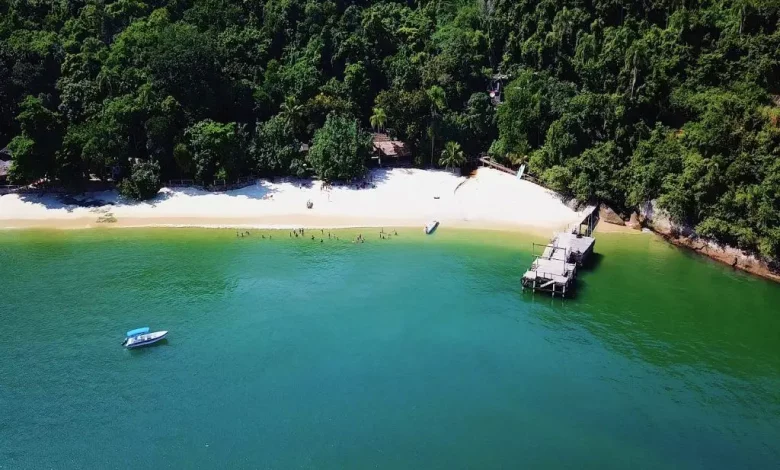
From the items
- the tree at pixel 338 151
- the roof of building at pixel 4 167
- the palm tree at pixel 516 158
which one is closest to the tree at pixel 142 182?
the roof of building at pixel 4 167

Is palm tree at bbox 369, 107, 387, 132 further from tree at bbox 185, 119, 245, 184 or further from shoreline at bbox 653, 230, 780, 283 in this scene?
shoreline at bbox 653, 230, 780, 283

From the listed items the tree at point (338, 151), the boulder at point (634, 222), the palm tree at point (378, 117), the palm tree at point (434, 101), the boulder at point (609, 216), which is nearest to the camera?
the boulder at point (634, 222)

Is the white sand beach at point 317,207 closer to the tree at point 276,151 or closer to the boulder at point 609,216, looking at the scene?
the tree at point 276,151

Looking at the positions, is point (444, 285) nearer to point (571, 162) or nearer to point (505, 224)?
point (505, 224)

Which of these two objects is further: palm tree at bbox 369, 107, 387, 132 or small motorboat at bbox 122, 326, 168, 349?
palm tree at bbox 369, 107, 387, 132

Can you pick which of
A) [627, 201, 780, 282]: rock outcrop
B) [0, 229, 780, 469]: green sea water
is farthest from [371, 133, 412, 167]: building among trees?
[627, 201, 780, 282]: rock outcrop

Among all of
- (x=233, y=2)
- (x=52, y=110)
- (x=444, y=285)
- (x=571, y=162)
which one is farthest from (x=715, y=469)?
(x=233, y=2)

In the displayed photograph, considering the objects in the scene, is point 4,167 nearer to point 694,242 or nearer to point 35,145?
point 35,145

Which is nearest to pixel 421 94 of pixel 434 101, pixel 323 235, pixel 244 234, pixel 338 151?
pixel 434 101
